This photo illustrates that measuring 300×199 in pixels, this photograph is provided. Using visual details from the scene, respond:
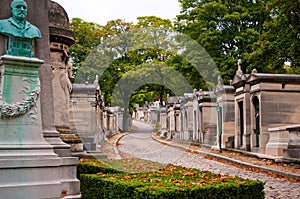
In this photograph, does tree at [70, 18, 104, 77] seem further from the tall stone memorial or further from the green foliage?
the tall stone memorial

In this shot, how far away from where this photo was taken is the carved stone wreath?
580 cm

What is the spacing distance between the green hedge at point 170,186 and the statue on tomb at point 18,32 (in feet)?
7.99

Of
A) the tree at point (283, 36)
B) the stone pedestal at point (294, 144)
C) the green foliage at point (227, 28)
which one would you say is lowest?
the stone pedestal at point (294, 144)

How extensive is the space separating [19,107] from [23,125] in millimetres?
286

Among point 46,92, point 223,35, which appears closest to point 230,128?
point 223,35

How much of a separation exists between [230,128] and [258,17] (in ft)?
44.3

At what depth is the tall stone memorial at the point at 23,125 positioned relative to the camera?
19.0ft

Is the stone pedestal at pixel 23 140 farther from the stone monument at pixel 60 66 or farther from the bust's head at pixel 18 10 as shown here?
the stone monument at pixel 60 66

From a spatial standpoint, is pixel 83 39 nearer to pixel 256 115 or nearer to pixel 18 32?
pixel 256 115

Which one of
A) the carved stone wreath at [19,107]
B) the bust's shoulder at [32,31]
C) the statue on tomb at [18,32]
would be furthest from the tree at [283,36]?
the carved stone wreath at [19,107]

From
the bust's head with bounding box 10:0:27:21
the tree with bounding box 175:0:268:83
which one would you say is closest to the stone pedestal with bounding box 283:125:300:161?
the bust's head with bounding box 10:0:27:21

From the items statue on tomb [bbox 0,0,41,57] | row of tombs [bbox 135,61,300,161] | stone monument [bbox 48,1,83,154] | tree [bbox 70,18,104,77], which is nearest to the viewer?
statue on tomb [bbox 0,0,41,57]

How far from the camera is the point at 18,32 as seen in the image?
624cm

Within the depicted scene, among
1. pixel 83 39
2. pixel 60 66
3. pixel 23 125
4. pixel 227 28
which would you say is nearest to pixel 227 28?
pixel 227 28
